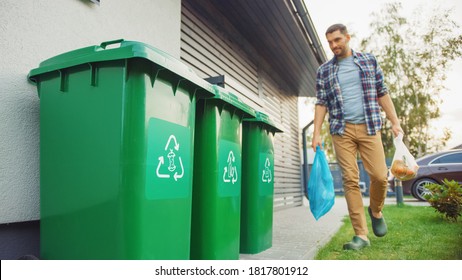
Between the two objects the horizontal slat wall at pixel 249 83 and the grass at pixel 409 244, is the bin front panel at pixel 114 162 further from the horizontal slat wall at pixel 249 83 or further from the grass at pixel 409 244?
Result: the grass at pixel 409 244

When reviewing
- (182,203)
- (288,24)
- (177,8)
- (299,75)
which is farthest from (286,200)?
(182,203)

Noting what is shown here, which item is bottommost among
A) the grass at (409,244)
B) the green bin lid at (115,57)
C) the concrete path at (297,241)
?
the concrete path at (297,241)

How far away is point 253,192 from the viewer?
325cm

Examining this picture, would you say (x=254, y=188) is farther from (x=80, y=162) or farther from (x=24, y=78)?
(x=24, y=78)

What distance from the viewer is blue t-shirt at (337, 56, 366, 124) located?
3.46 metres

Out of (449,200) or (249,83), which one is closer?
(449,200)

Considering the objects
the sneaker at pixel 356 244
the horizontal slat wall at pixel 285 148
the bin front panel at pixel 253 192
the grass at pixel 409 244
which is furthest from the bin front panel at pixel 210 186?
the horizontal slat wall at pixel 285 148

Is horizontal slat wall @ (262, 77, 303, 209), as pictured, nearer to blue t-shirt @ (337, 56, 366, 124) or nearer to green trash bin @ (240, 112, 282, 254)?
blue t-shirt @ (337, 56, 366, 124)

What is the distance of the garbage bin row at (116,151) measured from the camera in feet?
5.72

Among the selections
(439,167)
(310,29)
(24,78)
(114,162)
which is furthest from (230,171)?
(439,167)

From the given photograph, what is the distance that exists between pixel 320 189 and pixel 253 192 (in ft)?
2.30

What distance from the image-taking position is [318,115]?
376 cm

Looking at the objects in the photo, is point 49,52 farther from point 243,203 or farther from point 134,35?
point 243,203
